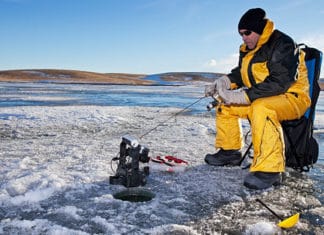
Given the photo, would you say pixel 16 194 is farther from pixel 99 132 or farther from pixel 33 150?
pixel 99 132

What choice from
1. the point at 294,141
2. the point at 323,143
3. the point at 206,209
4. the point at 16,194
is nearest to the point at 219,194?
the point at 206,209

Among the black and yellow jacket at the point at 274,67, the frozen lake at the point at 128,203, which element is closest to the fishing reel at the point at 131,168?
the frozen lake at the point at 128,203

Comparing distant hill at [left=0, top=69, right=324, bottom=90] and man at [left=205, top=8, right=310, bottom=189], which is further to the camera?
distant hill at [left=0, top=69, right=324, bottom=90]

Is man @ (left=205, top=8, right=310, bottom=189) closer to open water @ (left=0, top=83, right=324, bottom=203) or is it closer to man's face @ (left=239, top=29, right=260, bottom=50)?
man's face @ (left=239, top=29, right=260, bottom=50)

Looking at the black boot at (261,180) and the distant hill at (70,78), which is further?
the distant hill at (70,78)

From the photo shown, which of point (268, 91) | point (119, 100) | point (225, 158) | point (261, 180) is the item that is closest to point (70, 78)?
point (119, 100)

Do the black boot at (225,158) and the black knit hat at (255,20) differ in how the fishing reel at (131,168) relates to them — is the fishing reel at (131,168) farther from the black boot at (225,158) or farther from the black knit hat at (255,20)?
the black knit hat at (255,20)

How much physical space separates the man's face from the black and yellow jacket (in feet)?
0.12

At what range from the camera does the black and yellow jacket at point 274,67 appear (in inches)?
111

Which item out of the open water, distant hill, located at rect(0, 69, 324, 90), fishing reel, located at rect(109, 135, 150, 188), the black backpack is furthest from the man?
distant hill, located at rect(0, 69, 324, 90)

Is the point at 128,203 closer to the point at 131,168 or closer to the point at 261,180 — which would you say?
the point at 131,168

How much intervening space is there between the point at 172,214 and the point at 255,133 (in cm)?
106

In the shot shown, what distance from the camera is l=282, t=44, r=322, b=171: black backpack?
10.5 feet

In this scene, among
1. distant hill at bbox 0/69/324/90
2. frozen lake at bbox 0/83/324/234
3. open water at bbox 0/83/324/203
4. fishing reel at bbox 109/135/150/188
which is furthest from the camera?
distant hill at bbox 0/69/324/90
